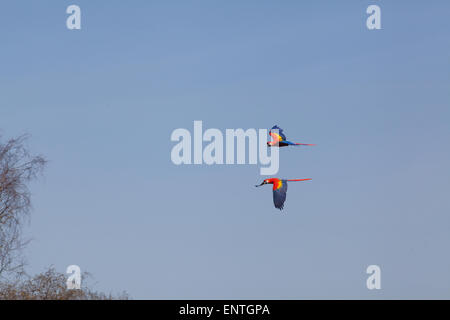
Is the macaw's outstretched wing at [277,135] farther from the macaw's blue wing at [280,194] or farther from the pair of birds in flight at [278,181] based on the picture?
the macaw's blue wing at [280,194]

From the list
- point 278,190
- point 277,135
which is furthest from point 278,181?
point 277,135

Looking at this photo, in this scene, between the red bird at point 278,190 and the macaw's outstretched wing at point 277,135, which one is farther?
the macaw's outstretched wing at point 277,135

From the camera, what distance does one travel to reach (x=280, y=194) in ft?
110

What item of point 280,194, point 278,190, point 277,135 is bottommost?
point 280,194

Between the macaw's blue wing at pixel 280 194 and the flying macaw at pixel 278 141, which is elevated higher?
the flying macaw at pixel 278 141

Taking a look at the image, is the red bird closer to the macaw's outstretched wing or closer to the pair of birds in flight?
the pair of birds in flight

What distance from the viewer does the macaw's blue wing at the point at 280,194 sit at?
3281cm

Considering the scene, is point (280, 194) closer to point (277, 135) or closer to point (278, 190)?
point (278, 190)

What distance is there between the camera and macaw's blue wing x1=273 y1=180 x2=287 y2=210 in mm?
32812

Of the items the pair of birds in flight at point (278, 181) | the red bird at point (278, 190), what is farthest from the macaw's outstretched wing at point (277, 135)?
the red bird at point (278, 190)

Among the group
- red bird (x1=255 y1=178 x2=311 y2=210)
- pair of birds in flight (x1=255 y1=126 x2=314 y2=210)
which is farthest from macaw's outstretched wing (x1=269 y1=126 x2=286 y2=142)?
red bird (x1=255 y1=178 x2=311 y2=210)
